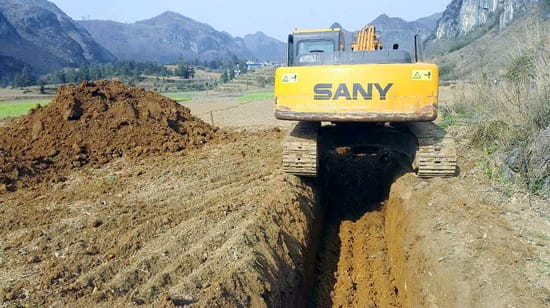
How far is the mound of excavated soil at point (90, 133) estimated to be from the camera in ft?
27.5

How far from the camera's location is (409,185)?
272 inches

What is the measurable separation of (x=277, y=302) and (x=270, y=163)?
4193mm

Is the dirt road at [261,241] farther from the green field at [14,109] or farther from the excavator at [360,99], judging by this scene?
the green field at [14,109]

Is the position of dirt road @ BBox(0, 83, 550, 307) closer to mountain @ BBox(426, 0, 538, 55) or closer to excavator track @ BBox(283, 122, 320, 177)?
excavator track @ BBox(283, 122, 320, 177)

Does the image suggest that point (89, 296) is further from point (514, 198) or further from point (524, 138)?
point (524, 138)

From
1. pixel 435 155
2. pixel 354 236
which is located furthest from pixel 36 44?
pixel 435 155

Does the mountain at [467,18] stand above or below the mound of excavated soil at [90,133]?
above

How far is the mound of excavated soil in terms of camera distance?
8391 mm

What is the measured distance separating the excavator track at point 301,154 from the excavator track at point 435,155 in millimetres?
1509

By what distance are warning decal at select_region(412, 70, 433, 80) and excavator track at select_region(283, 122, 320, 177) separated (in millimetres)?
1642

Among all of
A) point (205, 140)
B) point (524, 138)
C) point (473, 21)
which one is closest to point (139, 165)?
point (205, 140)

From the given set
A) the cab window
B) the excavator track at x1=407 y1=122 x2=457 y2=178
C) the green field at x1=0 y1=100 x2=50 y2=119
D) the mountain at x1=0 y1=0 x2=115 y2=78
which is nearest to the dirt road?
the excavator track at x1=407 y1=122 x2=457 y2=178

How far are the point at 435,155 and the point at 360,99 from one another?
142cm

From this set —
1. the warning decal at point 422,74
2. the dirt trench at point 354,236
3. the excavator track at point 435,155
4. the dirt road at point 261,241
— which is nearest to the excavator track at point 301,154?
the dirt road at point 261,241
